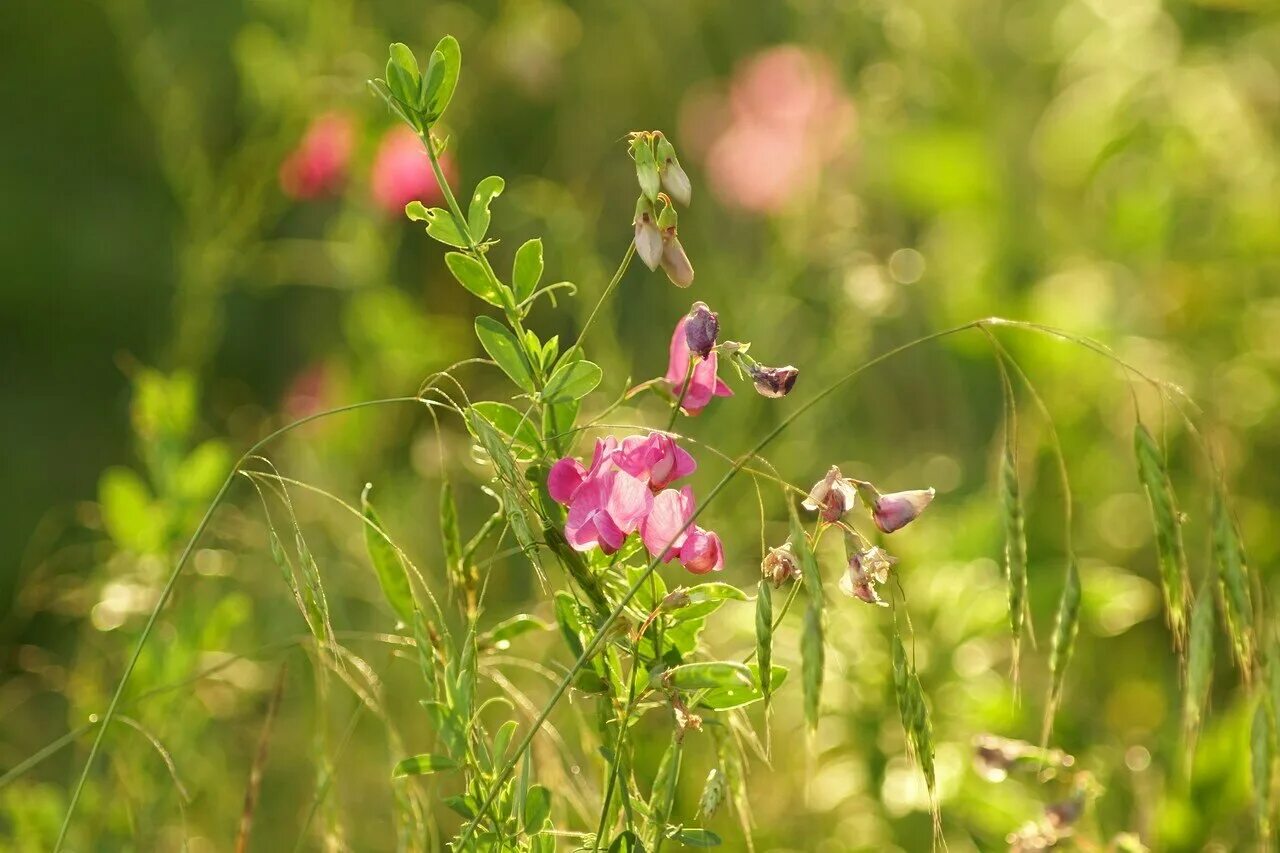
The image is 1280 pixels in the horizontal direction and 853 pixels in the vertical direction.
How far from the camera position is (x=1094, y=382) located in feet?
7.30

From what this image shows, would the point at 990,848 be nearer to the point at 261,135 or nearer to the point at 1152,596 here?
the point at 1152,596

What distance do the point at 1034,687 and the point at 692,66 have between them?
1798 millimetres

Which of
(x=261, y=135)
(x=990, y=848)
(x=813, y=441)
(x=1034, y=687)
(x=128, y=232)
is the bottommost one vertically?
(x=1034, y=687)

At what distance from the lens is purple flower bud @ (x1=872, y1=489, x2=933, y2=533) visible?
2.75ft

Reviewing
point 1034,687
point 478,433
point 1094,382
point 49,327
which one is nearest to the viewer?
point 478,433

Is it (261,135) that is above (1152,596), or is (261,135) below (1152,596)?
above

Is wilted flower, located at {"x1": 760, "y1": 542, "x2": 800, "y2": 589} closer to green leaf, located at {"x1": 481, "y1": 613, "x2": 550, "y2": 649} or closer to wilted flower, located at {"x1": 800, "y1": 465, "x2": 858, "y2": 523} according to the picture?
wilted flower, located at {"x1": 800, "y1": 465, "x2": 858, "y2": 523}

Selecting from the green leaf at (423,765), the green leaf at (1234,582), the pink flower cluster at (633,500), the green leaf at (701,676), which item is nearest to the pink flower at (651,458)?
the pink flower cluster at (633,500)

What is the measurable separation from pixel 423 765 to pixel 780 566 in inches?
9.8

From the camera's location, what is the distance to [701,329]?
84 centimetres

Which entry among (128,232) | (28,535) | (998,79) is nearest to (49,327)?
(128,232)

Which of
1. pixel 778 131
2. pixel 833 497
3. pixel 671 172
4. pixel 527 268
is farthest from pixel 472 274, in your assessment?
pixel 778 131

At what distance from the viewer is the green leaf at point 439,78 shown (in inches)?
34.0

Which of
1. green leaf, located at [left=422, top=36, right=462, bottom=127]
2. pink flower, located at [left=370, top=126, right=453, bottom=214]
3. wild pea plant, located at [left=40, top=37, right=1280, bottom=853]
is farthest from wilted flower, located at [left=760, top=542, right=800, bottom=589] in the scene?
pink flower, located at [left=370, top=126, right=453, bottom=214]
